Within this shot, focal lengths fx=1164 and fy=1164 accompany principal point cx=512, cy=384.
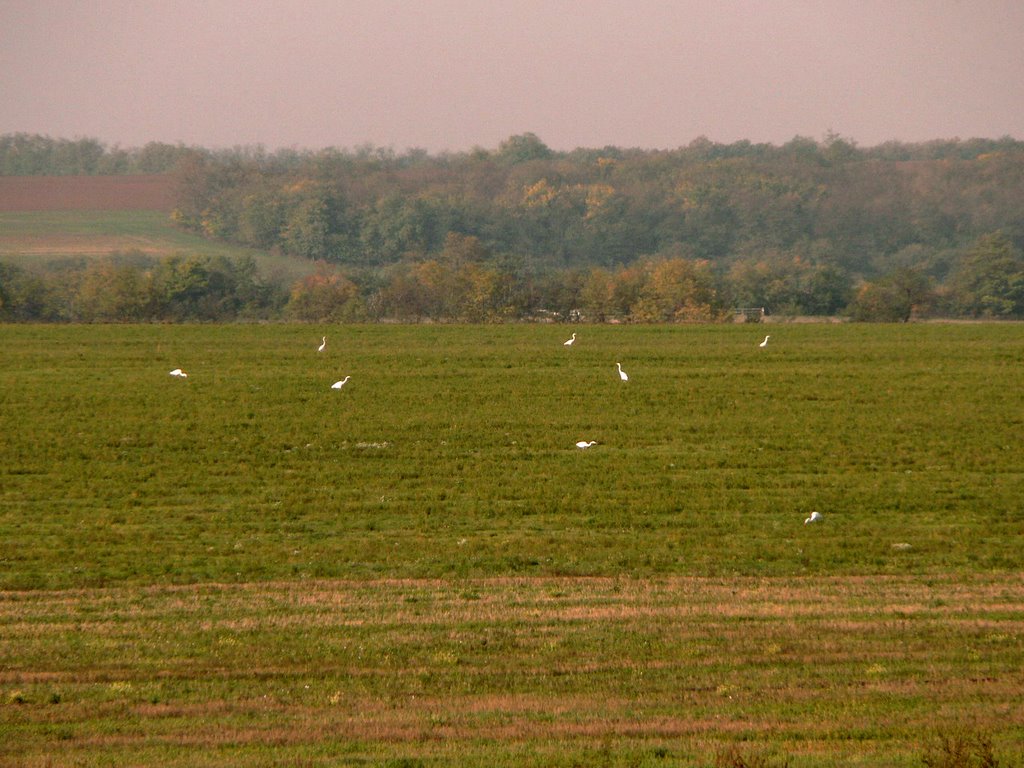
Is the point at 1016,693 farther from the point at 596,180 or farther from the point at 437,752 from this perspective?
the point at 596,180

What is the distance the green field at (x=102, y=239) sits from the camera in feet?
384

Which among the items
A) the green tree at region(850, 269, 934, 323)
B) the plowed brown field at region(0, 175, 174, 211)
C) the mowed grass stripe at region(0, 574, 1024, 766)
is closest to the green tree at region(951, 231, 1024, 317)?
the green tree at region(850, 269, 934, 323)

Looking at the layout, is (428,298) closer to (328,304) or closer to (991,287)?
(328,304)

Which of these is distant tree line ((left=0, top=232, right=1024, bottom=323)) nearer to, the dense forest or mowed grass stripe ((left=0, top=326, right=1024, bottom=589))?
the dense forest

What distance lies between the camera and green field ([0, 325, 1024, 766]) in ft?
29.6

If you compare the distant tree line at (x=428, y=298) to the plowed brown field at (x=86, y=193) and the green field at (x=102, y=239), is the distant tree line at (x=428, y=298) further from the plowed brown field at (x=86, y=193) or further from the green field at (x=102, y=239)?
the plowed brown field at (x=86, y=193)

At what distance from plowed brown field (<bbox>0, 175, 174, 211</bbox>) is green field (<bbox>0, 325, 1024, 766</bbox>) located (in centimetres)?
10978

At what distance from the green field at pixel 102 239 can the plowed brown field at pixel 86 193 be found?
7.15 ft

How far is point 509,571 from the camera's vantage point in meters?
15.5

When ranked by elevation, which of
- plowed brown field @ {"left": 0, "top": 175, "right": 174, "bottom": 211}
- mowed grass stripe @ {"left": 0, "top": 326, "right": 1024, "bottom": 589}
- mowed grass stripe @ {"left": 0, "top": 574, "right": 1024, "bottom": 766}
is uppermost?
plowed brown field @ {"left": 0, "top": 175, "right": 174, "bottom": 211}

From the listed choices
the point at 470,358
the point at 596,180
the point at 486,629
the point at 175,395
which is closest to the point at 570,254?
the point at 596,180

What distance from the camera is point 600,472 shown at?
75.0 ft

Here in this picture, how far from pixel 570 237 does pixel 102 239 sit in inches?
2148

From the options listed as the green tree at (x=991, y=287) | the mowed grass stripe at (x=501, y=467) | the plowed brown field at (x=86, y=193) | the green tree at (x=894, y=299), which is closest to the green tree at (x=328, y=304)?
the mowed grass stripe at (x=501, y=467)
